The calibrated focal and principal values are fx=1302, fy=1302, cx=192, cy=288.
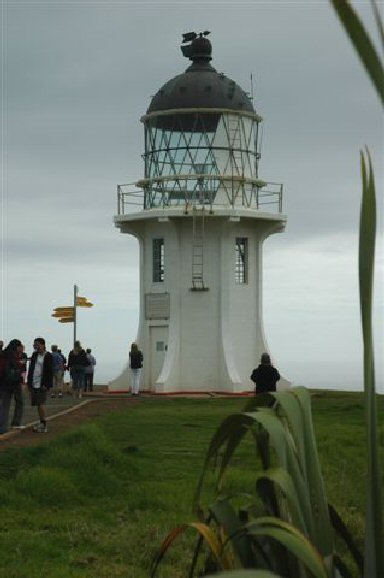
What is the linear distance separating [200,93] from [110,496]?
32.1m

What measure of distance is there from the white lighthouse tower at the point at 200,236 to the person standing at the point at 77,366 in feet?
11.1

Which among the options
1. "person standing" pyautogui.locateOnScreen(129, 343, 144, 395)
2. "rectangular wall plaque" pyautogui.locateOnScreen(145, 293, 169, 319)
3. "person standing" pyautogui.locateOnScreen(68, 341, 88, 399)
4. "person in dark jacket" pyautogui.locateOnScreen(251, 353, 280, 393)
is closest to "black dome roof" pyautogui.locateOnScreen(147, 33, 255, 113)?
"rectangular wall plaque" pyautogui.locateOnScreen(145, 293, 169, 319)

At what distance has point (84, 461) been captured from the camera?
52.9 ft

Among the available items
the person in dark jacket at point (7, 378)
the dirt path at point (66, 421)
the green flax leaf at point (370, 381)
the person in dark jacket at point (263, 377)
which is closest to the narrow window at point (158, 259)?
the dirt path at point (66, 421)

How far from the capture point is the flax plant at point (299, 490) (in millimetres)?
3699

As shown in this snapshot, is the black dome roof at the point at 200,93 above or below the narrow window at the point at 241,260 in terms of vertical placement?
above

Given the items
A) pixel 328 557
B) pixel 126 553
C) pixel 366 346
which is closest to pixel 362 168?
pixel 366 346

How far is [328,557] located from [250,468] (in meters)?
13.1

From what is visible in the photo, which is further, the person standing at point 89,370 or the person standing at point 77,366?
the person standing at point 89,370

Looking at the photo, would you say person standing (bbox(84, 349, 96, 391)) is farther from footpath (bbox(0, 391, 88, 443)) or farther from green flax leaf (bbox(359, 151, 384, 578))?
green flax leaf (bbox(359, 151, 384, 578))

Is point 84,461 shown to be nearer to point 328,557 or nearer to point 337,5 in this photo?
point 328,557

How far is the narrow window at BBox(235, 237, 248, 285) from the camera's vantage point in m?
45.9

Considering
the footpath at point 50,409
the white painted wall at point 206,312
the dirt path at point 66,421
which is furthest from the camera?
the white painted wall at point 206,312

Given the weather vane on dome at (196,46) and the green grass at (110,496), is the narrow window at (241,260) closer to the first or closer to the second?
the weather vane on dome at (196,46)
